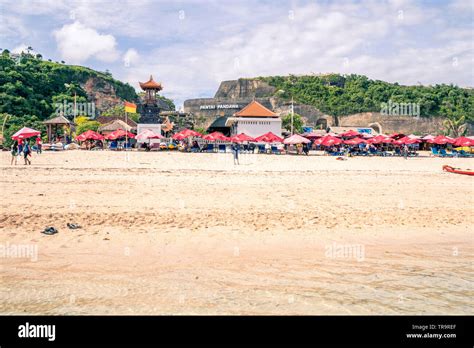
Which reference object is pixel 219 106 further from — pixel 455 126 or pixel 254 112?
pixel 455 126

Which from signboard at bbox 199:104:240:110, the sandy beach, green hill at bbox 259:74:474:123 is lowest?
the sandy beach

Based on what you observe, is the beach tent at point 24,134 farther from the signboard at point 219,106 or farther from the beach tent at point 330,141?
the signboard at point 219,106

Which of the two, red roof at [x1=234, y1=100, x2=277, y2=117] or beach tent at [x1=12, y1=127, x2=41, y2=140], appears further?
red roof at [x1=234, y1=100, x2=277, y2=117]

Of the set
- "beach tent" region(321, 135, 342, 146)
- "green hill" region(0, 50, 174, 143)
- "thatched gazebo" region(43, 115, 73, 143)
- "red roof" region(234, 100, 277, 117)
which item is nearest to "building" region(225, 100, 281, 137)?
"red roof" region(234, 100, 277, 117)

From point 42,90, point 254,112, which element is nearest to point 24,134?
point 254,112

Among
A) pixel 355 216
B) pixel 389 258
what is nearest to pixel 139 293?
pixel 389 258

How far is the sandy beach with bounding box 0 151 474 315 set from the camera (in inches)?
174

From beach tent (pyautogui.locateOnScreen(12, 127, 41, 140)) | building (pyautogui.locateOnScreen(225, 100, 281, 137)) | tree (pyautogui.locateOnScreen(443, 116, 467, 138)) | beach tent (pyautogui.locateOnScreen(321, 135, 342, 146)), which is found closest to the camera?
beach tent (pyautogui.locateOnScreen(12, 127, 41, 140))

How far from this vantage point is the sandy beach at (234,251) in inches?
174

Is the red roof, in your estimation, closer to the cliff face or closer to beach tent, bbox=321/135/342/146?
beach tent, bbox=321/135/342/146

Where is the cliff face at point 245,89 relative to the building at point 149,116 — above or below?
above

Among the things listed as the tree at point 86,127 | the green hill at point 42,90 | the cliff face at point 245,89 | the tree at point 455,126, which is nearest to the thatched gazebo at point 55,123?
the tree at point 86,127

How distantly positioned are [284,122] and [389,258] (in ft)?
169

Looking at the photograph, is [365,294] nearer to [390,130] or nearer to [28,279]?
[28,279]
